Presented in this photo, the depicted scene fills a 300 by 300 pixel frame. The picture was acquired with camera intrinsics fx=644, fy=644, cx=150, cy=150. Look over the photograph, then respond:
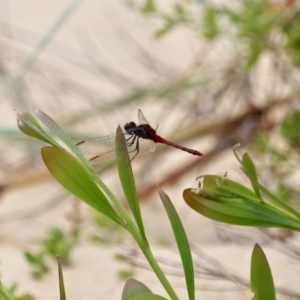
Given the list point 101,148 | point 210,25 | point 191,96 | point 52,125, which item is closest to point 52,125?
point 52,125

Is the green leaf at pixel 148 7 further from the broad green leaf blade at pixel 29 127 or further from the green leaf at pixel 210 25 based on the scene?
the broad green leaf blade at pixel 29 127

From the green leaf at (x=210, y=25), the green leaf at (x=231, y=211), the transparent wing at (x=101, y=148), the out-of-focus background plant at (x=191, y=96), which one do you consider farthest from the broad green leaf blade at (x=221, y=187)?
the green leaf at (x=210, y=25)

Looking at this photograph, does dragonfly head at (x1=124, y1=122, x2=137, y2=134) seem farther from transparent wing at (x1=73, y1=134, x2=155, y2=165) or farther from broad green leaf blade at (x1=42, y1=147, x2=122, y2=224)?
broad green leaf blade at (x1=42, y1=147, x2=122, y2=224)

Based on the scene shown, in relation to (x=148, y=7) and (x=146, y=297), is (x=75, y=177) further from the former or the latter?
(x=148, y=7)

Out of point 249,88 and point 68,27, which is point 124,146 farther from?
point 68,27

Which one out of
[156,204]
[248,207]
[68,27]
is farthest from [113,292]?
[68,27]

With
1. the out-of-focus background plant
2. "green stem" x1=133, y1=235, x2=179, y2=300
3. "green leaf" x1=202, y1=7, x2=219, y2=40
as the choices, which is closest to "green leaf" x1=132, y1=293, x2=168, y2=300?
"green stem" x1=133, y1=235, x2=179, y2=300
